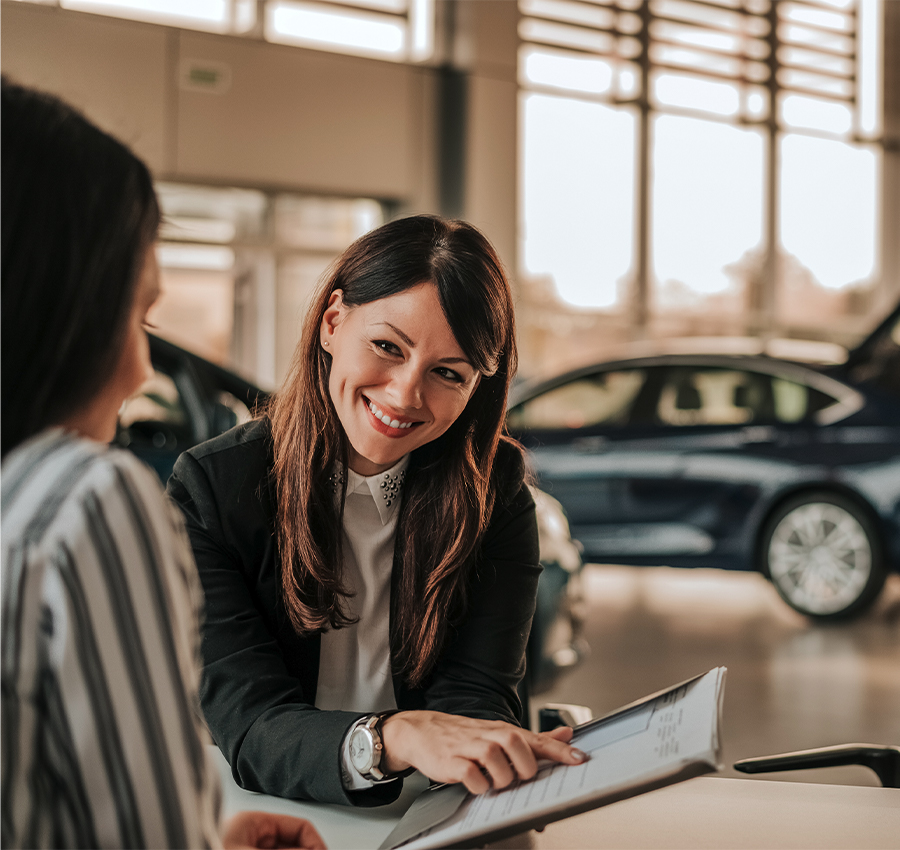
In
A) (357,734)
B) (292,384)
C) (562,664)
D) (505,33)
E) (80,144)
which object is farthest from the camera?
(505,33)

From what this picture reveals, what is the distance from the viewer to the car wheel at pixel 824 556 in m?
5.29

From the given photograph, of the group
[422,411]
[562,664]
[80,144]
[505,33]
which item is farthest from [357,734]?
[505,33]

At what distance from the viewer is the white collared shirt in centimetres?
138

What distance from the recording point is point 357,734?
1101mm

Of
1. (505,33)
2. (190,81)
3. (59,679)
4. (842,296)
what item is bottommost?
(59,679)

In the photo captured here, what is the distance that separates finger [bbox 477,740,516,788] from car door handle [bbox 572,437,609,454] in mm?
4983

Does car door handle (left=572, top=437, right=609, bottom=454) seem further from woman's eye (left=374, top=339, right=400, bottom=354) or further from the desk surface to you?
the desk surface

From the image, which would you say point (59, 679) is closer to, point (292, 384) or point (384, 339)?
point (384, 339)

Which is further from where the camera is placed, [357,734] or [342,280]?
[342,280]

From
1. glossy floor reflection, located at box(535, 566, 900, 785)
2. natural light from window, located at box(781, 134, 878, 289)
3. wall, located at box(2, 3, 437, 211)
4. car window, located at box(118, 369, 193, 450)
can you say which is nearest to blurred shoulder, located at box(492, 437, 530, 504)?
glossy floor reflection, located at box(535, 566, 900, 785)

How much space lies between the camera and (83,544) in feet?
1.96

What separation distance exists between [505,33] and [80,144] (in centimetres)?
1058

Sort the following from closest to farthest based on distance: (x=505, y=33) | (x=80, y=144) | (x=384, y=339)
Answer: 1. (x=80, y=144)
2. (x=384, y=339)
3. (x=505, y=33)

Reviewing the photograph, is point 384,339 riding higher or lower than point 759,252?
lower
